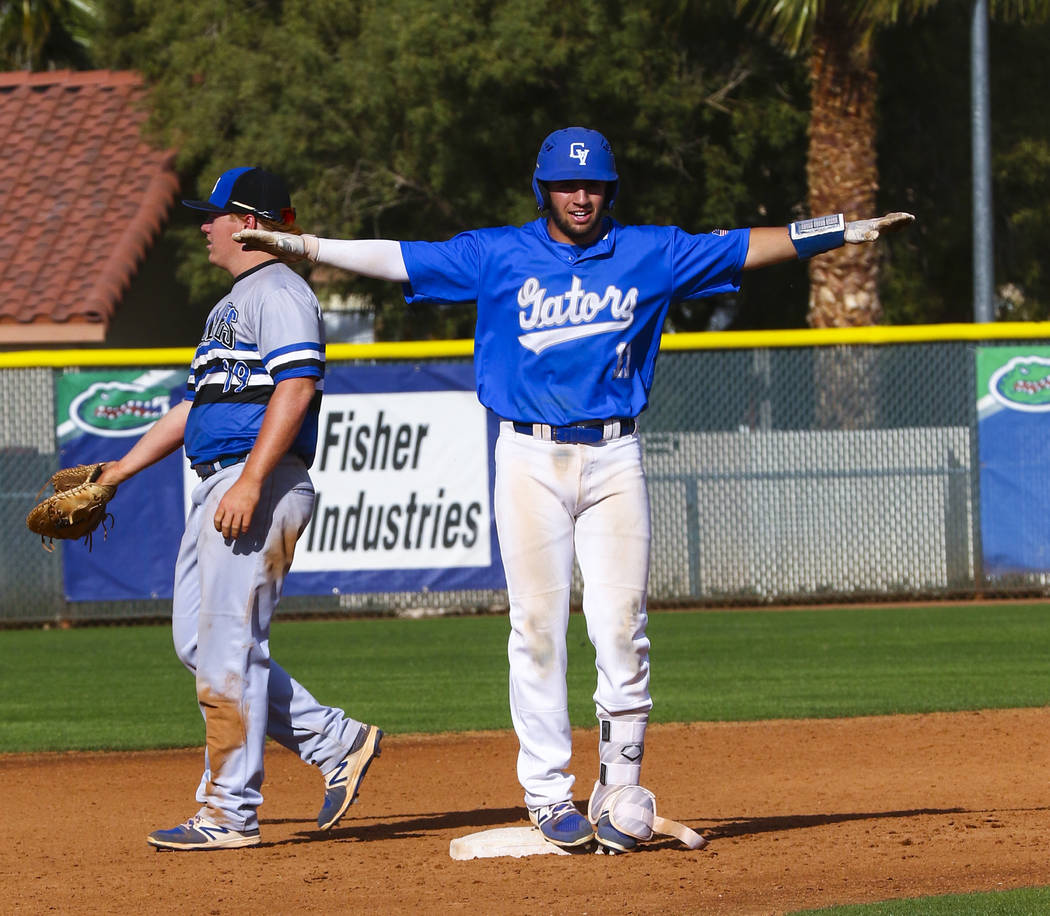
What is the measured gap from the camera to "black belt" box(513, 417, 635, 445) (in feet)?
15.8

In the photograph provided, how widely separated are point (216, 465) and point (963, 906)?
2.54 m

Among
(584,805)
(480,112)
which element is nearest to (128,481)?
(480,112)

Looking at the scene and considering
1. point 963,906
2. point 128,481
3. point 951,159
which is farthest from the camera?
point 951,159

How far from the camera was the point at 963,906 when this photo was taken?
409cm

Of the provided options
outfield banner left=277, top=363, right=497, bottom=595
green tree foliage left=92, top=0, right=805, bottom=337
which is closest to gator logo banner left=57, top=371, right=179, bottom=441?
outfield banner left=277, top=363, right=497, bottom=595

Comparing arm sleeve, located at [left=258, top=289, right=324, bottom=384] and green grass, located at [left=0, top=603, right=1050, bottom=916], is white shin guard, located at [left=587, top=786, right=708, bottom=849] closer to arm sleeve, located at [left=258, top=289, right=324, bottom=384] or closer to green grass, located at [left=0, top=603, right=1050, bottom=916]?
arm sleeve, located at [left=258, top=289, right=324, bottom=384]

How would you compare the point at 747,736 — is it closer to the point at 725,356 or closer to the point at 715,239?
the point at 715,239

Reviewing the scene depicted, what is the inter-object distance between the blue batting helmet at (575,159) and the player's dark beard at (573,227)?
7 cm

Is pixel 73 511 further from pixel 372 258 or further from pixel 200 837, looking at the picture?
pixel 372 258

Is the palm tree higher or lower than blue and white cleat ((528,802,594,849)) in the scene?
higher

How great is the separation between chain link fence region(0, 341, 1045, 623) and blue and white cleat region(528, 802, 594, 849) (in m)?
7.80

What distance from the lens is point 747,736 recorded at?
7.73 metres

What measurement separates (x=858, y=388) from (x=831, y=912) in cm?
918

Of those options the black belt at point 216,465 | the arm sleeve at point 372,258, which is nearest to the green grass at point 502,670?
the black belt at point 216,465
